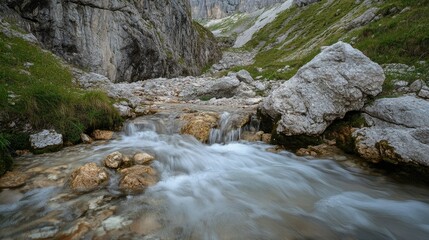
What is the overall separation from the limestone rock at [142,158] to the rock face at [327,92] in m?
3.82

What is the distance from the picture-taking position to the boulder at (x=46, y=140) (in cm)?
656

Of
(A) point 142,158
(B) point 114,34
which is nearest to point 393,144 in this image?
(A) point 142,158

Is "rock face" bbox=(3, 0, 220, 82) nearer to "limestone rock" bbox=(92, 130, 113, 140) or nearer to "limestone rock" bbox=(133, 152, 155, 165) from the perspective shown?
"limestone rock" bbox=(92, 130, 113, 140)

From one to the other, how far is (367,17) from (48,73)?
26.0 meters

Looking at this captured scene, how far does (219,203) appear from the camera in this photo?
5.12m

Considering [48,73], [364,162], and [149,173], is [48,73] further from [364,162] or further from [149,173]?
[364,162]

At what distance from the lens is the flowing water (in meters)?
4.01

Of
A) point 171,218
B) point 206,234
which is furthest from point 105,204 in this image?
point 206,234

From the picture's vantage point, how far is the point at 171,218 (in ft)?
14.3

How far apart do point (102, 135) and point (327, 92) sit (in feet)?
22.9

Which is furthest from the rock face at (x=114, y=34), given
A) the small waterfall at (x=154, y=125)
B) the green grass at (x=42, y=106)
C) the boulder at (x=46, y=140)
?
the boulder at (x=46, y=140)

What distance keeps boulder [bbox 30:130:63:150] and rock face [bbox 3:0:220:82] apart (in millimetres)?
12594

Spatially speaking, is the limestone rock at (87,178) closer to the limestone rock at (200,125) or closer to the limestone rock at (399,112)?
the limestone rock at (200,125)

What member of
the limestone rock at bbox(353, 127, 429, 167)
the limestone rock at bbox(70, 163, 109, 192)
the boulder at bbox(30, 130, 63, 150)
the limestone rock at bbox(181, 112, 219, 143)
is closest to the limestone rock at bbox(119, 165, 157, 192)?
the limestone rock at bbox(70, 163, 109, 192)
